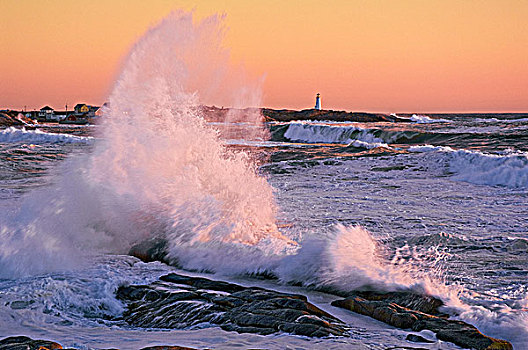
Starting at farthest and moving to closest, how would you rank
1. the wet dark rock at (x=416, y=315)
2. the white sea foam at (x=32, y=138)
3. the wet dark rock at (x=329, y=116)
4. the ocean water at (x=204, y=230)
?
the wet dark rock at (x=329, y=116) → the white sea foam at (x=32, y=138) → the ocean water at (x=204, y=230) → the wet dark rock at (x=416, y=315)

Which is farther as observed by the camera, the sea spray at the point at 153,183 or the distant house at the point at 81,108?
the distant house at the point at 81,108

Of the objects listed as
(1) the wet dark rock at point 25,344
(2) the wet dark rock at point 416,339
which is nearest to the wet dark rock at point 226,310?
(2) the wet dark rock at point 416,339

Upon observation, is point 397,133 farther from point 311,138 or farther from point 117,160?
point 117,160

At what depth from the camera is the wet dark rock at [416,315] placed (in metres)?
3.37

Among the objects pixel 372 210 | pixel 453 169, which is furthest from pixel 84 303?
pixel 453 169

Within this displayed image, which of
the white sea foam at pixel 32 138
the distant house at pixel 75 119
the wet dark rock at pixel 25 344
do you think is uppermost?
the distant house at pixel 75 119

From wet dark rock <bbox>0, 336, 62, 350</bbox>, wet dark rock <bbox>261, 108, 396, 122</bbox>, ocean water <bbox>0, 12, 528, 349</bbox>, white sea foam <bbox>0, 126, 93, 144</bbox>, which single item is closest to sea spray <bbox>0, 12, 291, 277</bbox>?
ocean water <bbox>0, 12, 528, 349</bbox>

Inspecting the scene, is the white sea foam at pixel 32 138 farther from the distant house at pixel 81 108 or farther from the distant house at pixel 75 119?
the distant house at pixel 81 108

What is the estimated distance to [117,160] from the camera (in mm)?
7438

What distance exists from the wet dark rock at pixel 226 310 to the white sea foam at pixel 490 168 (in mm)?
9566

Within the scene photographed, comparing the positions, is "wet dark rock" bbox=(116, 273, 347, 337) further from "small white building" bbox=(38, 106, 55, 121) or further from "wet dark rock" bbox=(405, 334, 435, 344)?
"small white building" bbox=(38, 106, 55, 121)

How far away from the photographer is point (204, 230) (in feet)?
20.5

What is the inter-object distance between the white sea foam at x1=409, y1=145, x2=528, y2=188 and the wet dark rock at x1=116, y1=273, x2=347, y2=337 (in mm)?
9566

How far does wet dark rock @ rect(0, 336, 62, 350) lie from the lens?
313 centimetres
